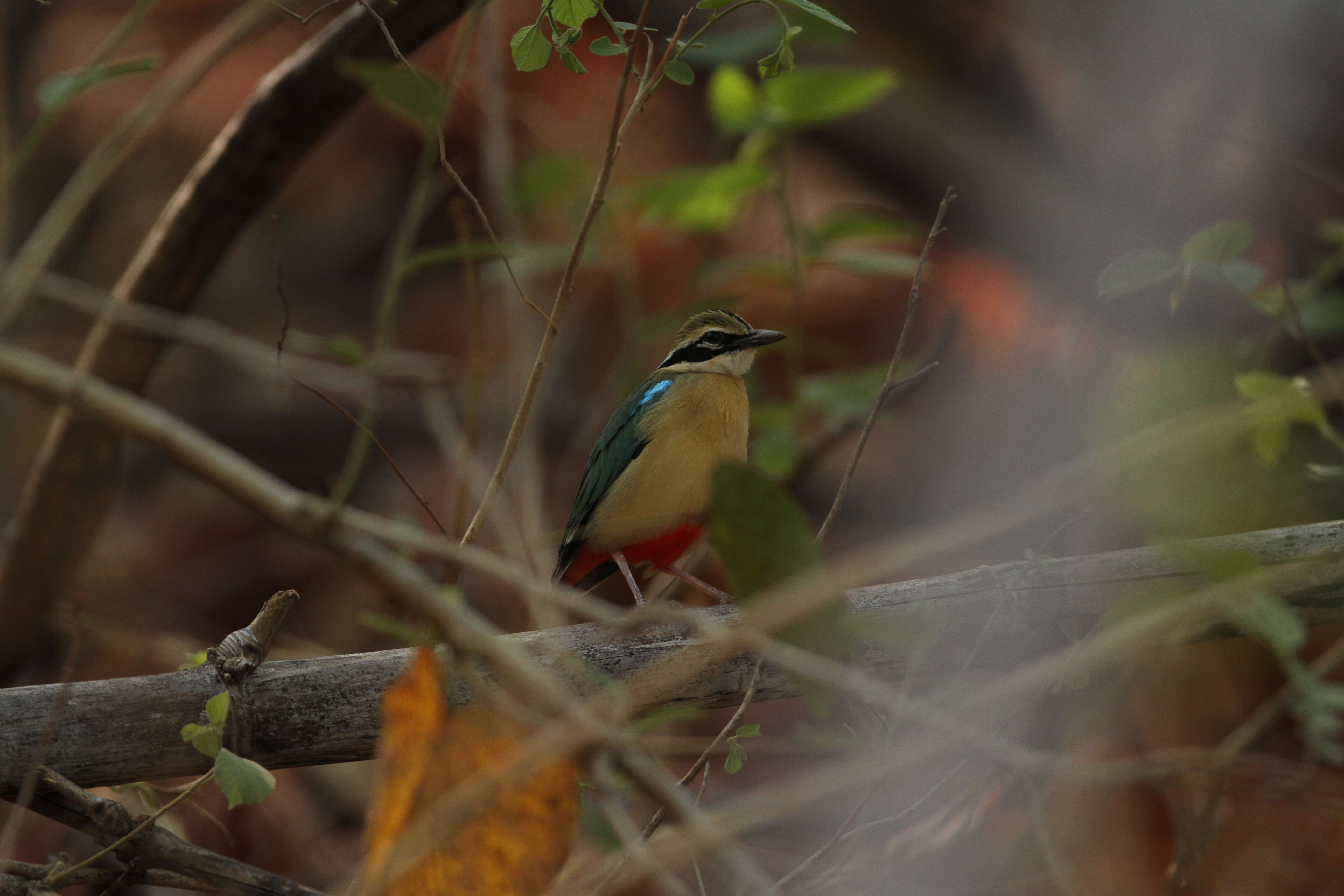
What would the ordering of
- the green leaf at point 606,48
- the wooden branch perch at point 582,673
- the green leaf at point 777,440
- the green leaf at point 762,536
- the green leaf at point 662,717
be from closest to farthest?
the green leaf at point 762,536
the green leaf at point 662,717
the green leaf at point 606,48
the wooden branch perch at point 582,673
the green leaf at point 777,440

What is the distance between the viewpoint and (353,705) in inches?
88.7

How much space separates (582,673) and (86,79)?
6.81 feet

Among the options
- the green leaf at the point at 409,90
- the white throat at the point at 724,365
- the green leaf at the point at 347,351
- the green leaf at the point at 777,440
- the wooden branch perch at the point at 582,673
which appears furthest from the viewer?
the green leaf at the point at 777,440

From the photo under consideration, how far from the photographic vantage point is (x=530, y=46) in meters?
2.13

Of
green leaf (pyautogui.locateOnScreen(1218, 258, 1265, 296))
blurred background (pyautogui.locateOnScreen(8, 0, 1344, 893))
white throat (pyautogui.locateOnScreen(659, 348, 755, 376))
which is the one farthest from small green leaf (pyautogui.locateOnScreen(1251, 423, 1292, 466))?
white throat (pyautogui.locateOnScreen(659, 348, 755, 376))

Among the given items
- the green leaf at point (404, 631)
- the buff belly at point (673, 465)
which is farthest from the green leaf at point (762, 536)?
the buff belly at point (673, 465)

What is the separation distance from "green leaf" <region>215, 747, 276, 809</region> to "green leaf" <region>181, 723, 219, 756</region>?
101mm

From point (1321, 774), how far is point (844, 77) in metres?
2.54

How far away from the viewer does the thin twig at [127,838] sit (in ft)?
6.38

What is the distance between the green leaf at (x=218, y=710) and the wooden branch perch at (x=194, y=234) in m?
1.53

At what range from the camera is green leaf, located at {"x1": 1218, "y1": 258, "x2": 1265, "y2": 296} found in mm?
2986

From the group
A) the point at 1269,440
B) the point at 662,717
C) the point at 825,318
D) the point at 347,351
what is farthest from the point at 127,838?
the point at 825,318

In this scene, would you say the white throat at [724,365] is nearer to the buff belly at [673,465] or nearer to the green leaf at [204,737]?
the buff belly at [673,465]

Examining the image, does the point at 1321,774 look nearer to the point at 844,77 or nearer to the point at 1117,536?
the point at 1117,536
